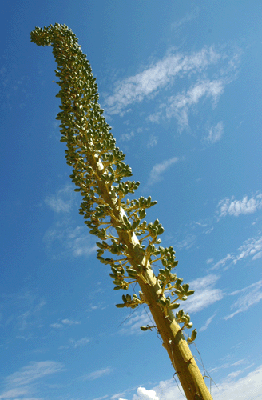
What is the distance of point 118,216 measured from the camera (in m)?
4.93

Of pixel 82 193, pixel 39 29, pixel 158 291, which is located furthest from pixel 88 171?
pixel 39 29

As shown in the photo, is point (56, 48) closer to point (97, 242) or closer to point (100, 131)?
point (100, 131)

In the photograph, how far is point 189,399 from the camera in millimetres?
3250

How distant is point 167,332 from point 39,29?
35.1 ft

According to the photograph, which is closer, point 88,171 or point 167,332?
point 167,332

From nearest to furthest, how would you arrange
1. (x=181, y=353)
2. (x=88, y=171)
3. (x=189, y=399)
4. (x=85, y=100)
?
(x=189, y=399)
(x=181, y=353)
(x=88, y=171)
(x=85, y=100)

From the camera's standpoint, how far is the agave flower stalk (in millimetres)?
3625

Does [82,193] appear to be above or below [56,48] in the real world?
below

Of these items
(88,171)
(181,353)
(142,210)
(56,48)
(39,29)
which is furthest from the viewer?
(39,29)

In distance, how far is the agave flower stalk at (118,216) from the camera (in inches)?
143

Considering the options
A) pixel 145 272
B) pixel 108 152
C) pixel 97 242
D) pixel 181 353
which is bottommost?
pixel 181 353

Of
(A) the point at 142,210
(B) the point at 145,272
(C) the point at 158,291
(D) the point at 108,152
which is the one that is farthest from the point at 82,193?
(C) the point at 158,291

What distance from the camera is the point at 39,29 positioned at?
A: 955 centimetres

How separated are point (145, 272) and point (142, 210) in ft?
3.73
